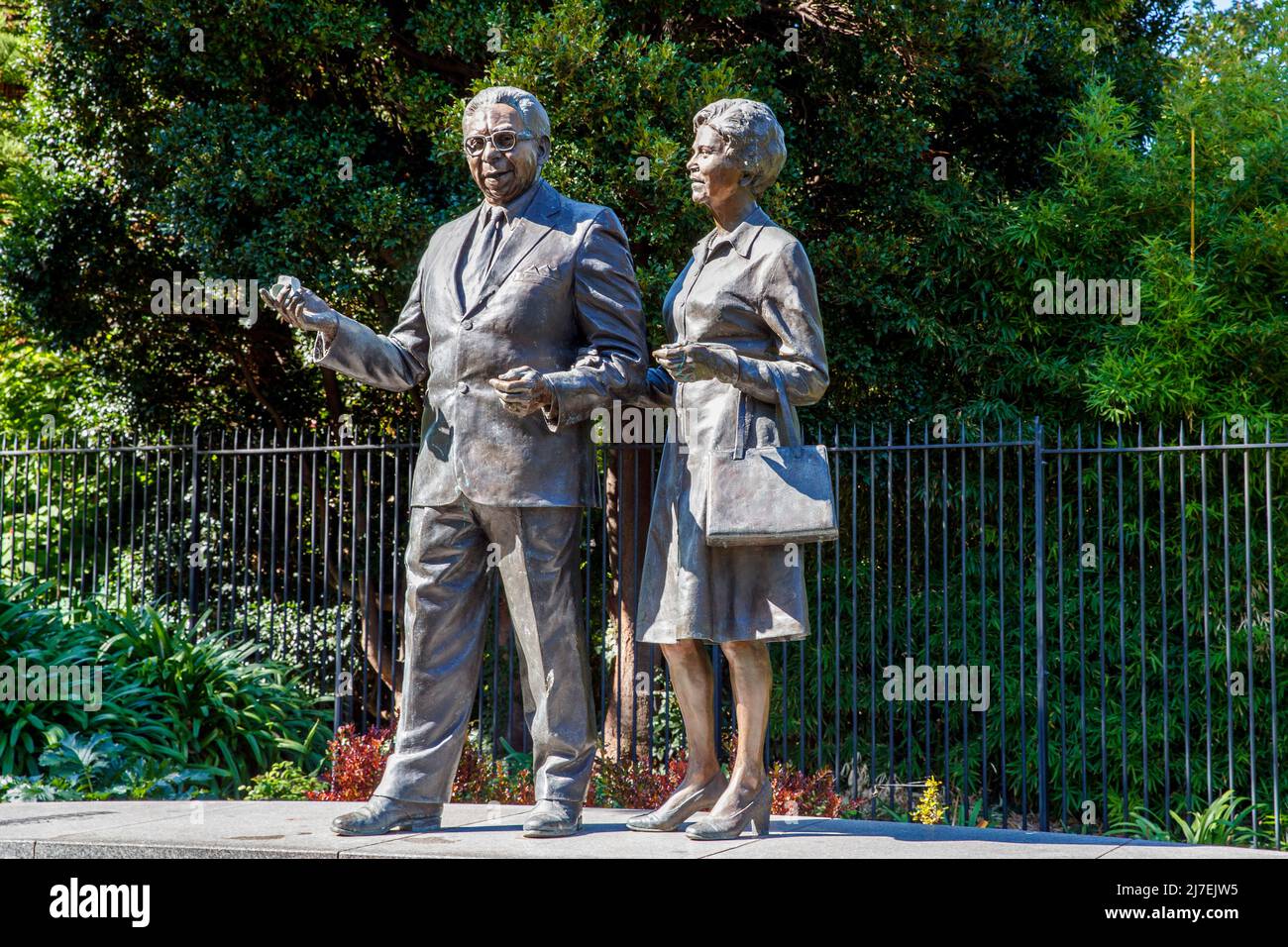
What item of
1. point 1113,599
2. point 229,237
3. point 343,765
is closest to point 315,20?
point 229,237

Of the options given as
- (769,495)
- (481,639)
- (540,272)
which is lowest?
(481,639)

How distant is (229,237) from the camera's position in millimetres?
9227

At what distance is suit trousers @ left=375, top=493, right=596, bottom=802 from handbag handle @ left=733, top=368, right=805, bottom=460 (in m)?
0.64

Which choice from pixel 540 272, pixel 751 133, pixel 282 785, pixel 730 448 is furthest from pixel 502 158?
pixel 282 785

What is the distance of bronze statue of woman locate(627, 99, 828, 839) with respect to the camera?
4.33m

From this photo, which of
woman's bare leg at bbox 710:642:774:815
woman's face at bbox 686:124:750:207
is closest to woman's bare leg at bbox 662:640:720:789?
woman's bare leg at bbox 710:642:774:815

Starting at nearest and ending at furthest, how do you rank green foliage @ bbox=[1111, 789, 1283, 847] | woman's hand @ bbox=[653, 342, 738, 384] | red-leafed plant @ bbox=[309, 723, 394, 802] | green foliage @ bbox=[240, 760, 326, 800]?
woman's hand @ bbox=[653, 342, 738, 384] < red-leafed plant @ bbox=[309, 723, 394, 802] < green foliage @ bbox=[1111, 789, 1283, 847] < green foliage @ bbox=[240, 760, 326, 800]

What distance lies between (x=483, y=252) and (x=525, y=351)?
428 millimetres

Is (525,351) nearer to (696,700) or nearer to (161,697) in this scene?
(696,700)

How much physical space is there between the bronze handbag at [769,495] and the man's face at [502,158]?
1186 mm

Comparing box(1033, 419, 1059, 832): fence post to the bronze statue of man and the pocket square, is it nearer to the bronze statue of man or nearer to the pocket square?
the bronze statue of man

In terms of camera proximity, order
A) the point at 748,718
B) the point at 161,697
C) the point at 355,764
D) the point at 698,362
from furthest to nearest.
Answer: the point at 161,697
the point at 355,764
the point at 748,718
the point at 698,362

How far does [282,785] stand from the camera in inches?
294

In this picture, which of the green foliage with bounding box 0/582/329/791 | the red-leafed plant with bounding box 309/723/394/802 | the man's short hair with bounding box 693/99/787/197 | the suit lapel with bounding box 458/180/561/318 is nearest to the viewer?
the man's short hair with bounding box 693/99/787/197
